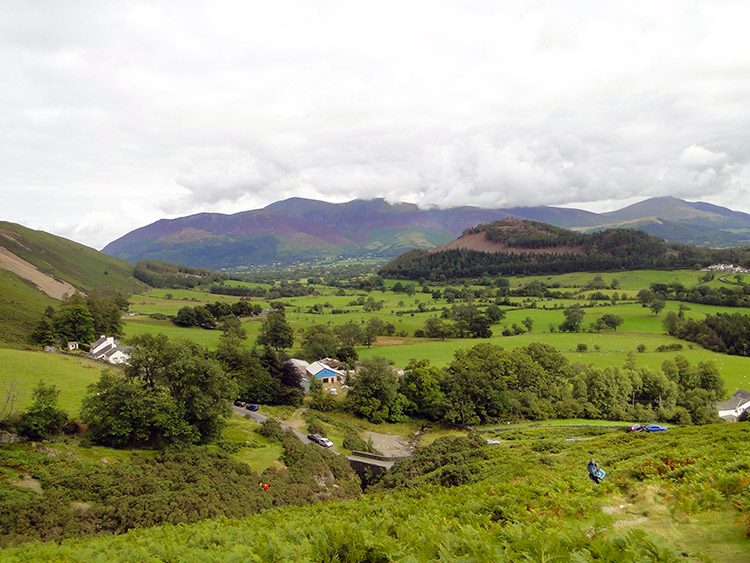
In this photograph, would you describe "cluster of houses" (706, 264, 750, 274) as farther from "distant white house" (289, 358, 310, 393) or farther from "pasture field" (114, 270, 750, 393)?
"distant white house" (289, 358, 310, 393)

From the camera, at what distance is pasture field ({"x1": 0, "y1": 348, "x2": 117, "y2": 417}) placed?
32.8 meters

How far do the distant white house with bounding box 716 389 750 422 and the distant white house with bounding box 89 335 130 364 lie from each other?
7872cm

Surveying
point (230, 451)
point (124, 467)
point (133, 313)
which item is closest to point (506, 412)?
point (230, 451)

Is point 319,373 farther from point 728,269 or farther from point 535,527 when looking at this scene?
point 728,269

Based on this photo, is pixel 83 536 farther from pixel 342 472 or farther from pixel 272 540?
pixel 342 472

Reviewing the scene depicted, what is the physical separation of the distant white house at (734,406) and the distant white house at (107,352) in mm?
78717

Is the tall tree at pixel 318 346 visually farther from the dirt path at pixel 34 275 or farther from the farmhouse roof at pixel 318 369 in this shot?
the dirt path at pixel 34 275

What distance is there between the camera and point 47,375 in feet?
127

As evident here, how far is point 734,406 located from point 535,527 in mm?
61041

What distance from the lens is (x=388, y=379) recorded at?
49625mm

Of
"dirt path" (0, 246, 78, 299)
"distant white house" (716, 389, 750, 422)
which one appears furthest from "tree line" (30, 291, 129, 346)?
"distant white house" (716, 389, 750, 422)

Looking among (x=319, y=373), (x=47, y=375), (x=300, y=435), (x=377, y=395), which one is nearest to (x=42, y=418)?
(x=47, y=375)

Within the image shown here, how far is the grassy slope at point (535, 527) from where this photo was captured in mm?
7117

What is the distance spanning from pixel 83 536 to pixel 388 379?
120 feet
